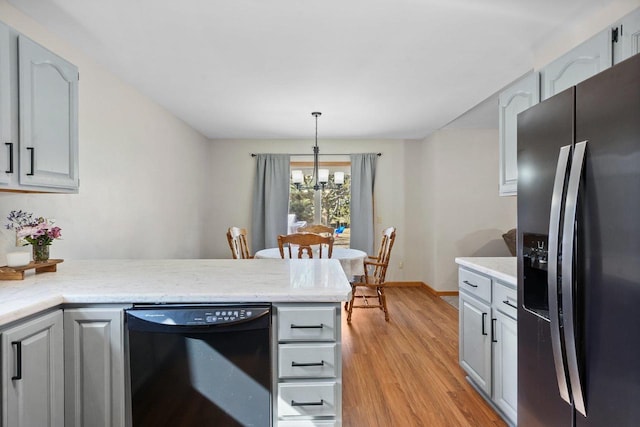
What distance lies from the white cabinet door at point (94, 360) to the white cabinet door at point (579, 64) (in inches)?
98.0

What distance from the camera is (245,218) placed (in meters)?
5.49

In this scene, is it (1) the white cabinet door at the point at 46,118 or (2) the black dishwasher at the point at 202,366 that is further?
(1) the white cabinet door at the point at 46,118

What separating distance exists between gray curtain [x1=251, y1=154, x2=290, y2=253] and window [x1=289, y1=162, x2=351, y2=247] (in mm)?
210

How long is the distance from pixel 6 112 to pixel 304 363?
66.8 inches

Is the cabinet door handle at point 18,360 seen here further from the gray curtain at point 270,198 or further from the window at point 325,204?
the window at point 325,204

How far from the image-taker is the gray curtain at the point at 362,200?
539cm

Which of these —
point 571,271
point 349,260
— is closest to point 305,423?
point 571,271

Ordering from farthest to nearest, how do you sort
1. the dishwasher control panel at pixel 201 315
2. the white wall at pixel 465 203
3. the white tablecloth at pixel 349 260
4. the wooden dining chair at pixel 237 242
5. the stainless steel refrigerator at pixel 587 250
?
1. the white wall at pixel 465 203
2. the wooden dining chair at pixel 237 242
3. the white tablecloth at pixel 349 260
4. the dishwasher control panel at pixel 201 315
5. the stainless steel refrigerator at pixel 587 250

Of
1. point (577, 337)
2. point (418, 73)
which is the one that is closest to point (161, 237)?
point (418, 73)

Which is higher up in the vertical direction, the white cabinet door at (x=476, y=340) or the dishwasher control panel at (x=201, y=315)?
the dishwasher control panel at (x=201, y=315)

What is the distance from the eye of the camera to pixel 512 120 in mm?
2264

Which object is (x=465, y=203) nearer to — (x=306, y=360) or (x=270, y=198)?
(x=270, y=198)

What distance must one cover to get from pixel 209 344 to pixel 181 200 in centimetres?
335

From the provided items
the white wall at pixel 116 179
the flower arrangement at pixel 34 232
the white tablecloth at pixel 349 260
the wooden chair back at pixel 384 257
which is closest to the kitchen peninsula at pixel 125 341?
the flower arrangement at pixel 34 232
